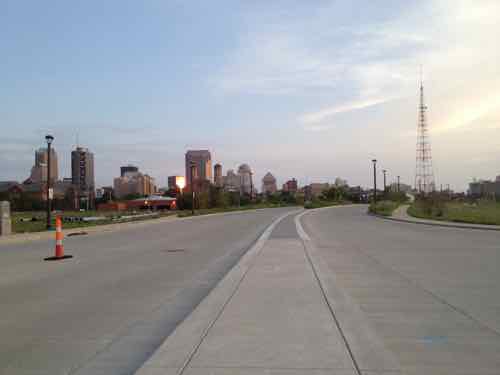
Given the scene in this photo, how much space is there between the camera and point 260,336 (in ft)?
18.5

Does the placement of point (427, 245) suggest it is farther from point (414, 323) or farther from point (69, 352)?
point (69, 352)

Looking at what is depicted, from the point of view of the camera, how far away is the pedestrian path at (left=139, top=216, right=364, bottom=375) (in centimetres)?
462

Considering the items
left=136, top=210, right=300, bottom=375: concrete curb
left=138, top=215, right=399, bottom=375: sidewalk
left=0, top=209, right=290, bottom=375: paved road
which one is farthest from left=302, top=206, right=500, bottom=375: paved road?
left=0, top=209, right=290, bottom=375: paved road

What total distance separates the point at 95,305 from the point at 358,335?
466 centimetres

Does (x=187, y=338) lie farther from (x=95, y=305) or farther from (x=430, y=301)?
(x=430, y=301)

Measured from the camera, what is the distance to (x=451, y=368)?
478 centimetres

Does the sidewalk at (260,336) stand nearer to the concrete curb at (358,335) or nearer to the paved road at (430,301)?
the concrete curb at (358,335)

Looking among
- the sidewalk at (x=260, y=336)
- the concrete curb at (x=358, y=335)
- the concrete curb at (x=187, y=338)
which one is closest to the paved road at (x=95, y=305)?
the concrete curb at (x=187, y=338)

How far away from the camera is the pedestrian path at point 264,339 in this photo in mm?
4625

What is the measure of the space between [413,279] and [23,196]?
138866 millimetres

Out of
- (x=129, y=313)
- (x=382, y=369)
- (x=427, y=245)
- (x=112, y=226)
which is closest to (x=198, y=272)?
(x=129, y=313)

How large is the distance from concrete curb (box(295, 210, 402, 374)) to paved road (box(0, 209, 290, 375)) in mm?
2287

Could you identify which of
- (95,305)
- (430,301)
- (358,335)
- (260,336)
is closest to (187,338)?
(260,336)

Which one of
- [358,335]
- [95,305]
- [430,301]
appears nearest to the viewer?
[358,335]
